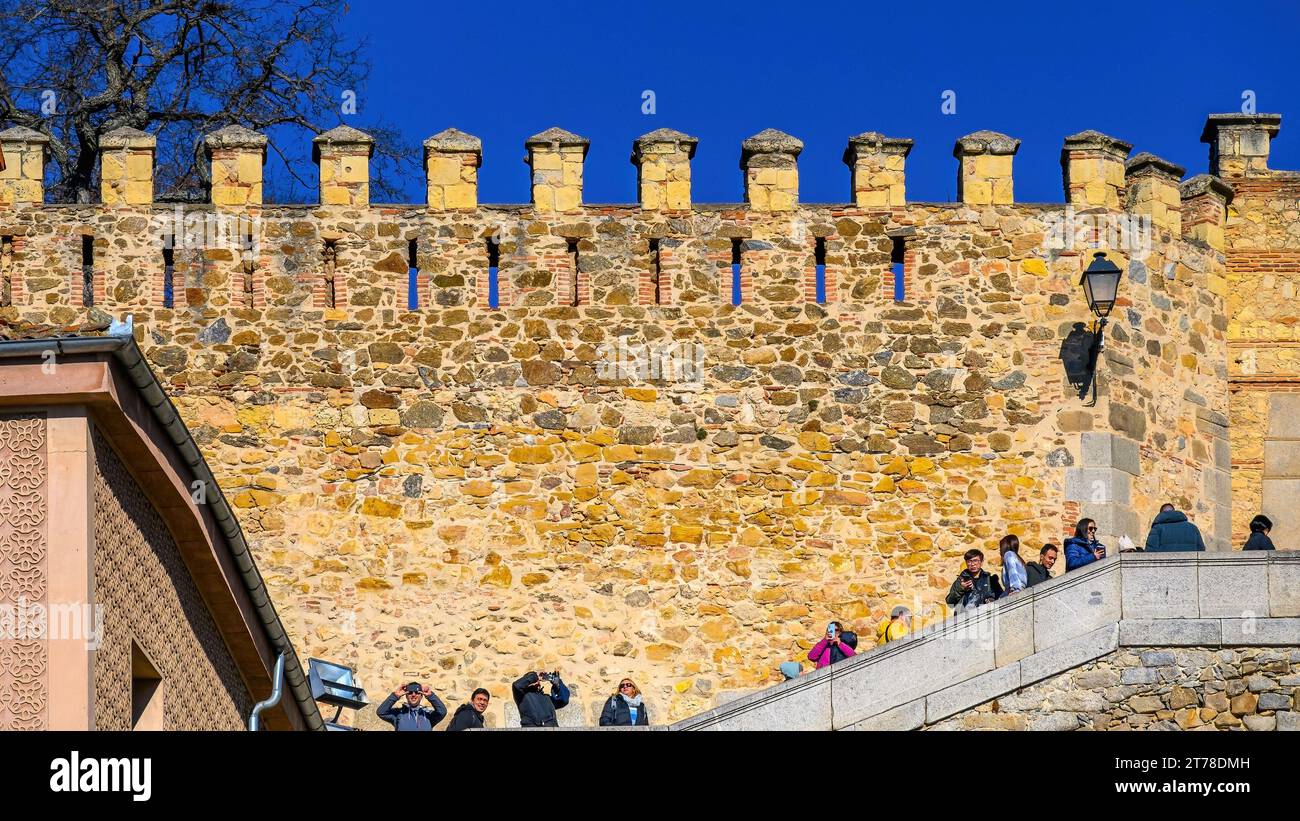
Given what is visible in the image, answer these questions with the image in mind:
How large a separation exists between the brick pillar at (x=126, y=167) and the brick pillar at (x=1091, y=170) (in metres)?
7.12

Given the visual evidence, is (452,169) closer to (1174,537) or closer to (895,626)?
(895,626)

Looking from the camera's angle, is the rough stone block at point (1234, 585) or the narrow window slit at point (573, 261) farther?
the narrow window slit at point (573, 261)

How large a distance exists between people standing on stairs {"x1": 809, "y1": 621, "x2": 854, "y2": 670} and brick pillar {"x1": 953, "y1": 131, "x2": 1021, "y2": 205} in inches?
174

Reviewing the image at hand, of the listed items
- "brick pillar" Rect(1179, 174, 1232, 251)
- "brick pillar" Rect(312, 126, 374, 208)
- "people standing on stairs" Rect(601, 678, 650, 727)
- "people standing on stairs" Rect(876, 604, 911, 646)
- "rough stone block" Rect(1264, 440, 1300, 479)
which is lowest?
"people standing on stairs" Rect(601, 678, 650, 727)

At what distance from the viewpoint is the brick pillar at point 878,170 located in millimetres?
22141

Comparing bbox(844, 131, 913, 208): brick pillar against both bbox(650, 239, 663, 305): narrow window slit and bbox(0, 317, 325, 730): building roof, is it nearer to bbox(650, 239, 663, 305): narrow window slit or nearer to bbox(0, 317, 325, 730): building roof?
bbox(650, 239, 663, 305): narrow window slit

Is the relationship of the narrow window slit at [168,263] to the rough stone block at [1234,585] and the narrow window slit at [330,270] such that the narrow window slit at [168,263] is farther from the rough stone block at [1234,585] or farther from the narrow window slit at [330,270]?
the rough stone block at [1234,585]

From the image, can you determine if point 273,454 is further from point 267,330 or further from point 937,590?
point 937,590

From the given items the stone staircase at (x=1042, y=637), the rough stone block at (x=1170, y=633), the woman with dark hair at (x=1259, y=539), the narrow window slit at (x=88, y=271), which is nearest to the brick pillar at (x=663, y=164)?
the narrow window slit at (x=88, y=271)

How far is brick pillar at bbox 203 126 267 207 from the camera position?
22.1m

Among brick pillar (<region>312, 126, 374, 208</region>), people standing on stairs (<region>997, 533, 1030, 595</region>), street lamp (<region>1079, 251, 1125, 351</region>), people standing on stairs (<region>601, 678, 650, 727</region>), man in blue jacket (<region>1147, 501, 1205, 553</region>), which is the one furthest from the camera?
brick pillar (<region>312, 126, 374, 208</region>)

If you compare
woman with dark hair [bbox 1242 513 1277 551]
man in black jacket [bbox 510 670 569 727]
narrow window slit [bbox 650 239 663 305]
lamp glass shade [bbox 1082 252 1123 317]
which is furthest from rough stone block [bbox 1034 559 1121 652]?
narrow window slit [bbox 650 239 663 305]

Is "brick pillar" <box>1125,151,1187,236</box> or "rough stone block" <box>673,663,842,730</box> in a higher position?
"brick pillar" <box>1125,151,1187,236</box>

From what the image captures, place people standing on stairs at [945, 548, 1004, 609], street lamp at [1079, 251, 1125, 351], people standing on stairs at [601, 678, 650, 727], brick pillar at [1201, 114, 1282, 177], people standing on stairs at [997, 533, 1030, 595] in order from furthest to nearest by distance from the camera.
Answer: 1. brick pillar at [1201, 114, 1282, 177]
2. street lamp at [1079, 251, 1125, 351]
3. people standing on stairs at [601, 678, 650, 727]
4. people standing on stairs at [997, 533, 1030, 595]
5. people standing on stairs at [945, 548, 1004, 609]
